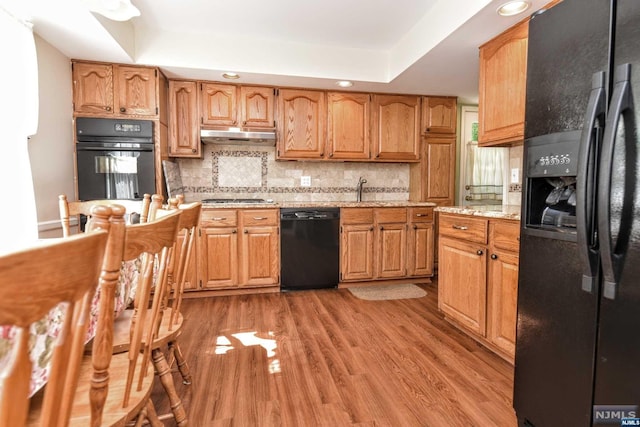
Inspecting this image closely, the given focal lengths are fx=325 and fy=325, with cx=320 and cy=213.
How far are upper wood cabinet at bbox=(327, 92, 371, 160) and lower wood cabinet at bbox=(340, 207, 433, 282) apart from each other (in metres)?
0.70

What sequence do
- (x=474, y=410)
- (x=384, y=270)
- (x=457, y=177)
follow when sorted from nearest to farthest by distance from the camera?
1. (x=474, y=410)
2. (x=384, y=270)
3. (x=457, y=177)

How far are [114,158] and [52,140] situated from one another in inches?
17.1

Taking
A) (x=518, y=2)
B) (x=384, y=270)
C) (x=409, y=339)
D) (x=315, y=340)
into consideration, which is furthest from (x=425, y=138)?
(x=315, y=340)

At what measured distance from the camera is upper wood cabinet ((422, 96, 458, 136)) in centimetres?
377

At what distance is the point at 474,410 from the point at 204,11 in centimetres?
315

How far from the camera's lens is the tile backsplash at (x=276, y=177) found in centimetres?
357

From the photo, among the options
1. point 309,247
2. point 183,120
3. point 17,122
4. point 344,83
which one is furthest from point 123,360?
point 344,83

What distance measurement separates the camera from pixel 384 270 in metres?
3.46

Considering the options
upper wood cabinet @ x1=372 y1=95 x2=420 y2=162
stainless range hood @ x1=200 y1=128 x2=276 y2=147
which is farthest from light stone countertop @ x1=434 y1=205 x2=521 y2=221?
stainless range hood @ x1=200 y1=128 x2=276 y2=147

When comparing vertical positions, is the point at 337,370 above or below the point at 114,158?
below

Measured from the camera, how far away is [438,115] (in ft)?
12.4

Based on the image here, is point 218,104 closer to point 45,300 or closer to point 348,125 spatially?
point 348,125

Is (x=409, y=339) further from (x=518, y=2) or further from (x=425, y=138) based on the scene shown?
(x=425, y=138)

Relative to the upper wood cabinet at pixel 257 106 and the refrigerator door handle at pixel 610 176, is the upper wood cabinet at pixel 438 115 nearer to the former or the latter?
the upper wood cabinet at pixel 257 106
